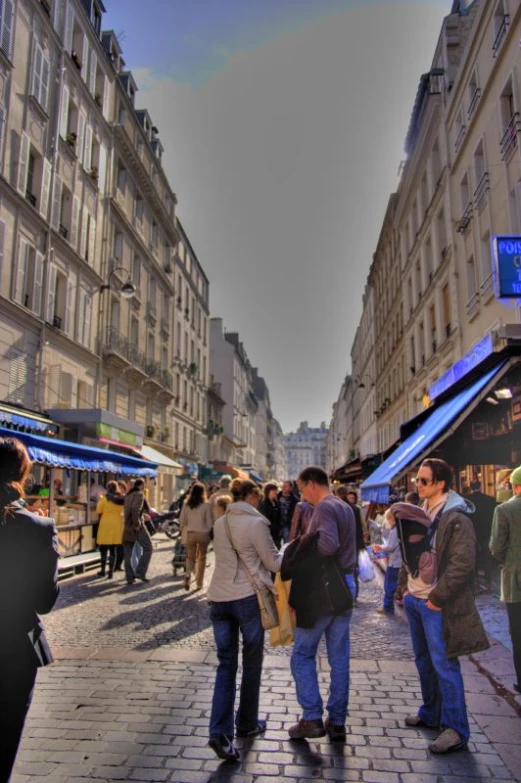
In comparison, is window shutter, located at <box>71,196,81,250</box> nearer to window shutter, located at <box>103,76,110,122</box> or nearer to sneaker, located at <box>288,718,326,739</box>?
window shutter, located at <box>103,76,110,122</box>

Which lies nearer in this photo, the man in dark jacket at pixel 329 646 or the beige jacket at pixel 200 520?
the man in dark jacket at pixel 329 646

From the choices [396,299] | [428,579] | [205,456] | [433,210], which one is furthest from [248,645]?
[205,456]

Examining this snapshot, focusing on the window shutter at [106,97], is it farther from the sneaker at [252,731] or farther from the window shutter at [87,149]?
the sneaker at [252,731]

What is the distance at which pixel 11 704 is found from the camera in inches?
110

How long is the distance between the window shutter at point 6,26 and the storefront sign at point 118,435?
11184 mm

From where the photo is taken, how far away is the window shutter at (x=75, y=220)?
20719mm

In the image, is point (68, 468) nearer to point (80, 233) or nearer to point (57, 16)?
point (80, 233)

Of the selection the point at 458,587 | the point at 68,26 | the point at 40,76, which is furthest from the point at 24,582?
the point at 68,26

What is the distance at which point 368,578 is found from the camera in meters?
6.78

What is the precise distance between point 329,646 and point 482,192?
14085 millimetres

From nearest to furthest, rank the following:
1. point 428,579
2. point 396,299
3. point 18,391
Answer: point 428,579 < point 18,391 < point 396,299

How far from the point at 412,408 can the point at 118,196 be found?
1632 centimetres

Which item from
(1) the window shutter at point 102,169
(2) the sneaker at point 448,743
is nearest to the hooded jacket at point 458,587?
(2) the sneaker at point 448,743

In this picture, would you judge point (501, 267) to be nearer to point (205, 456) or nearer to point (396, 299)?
point (396, 299)
